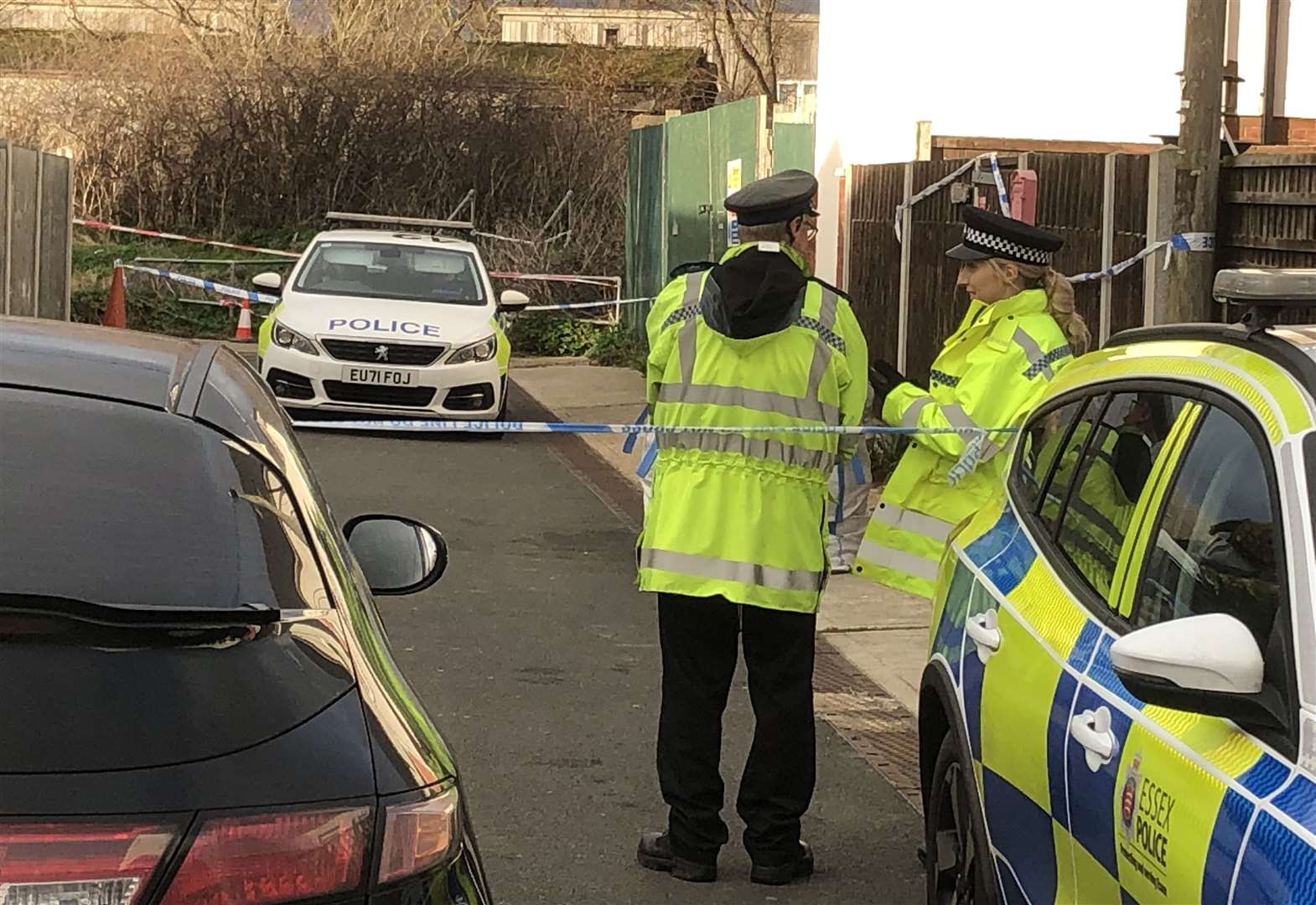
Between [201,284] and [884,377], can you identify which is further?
[201,284]

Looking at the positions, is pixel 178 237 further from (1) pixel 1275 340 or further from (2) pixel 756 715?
(1) pixel 1275 340

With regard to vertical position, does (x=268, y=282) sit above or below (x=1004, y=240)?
below

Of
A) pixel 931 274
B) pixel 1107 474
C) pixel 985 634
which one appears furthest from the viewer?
pixel 931 274

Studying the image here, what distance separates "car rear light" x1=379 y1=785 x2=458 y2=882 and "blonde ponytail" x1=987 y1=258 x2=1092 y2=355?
3.79 m

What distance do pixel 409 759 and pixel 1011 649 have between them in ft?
5.61

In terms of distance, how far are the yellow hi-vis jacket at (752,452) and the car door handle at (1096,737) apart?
6.01 feet

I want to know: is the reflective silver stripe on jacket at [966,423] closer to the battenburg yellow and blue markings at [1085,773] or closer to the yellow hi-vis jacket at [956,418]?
the yellow hi-vis jacket at [956,418]

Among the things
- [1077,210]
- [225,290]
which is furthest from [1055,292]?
[225,290]

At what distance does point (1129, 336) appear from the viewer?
14.2 feet

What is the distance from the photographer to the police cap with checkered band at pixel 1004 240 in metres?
Result: 6.09

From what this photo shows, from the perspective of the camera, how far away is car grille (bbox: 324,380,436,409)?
15016 mm

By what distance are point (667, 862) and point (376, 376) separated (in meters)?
9.78

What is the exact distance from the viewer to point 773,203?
5324mm

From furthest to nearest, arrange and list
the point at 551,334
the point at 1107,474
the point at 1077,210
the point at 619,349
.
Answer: the point at 551,334
the point at 619,349
the point at 1077,210
the point at 1107,474
